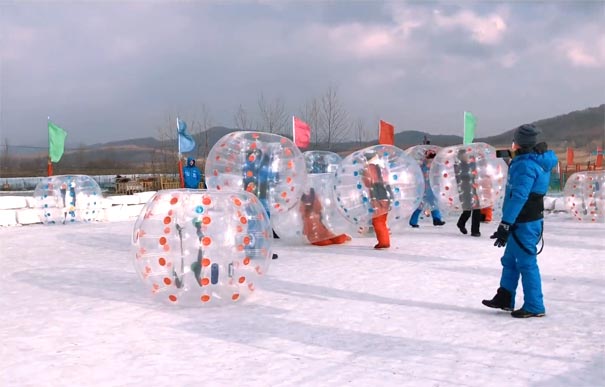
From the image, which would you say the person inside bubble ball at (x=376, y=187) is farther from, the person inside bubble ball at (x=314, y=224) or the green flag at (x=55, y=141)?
the green flag at (x=55, y=141)

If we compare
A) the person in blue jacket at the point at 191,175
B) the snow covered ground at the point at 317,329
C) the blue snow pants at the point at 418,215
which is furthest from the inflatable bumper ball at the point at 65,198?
the blue snow pants at the point at 418,215

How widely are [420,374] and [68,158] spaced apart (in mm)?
52194

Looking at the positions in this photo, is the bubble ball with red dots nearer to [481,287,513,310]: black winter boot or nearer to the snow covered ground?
the snow covered ground

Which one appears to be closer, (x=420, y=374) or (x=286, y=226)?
(x=420, y=374)

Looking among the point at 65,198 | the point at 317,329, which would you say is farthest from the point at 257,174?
the point at 65,198

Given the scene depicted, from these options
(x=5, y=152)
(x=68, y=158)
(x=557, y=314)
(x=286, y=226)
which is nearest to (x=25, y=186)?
(x=5, y=152)

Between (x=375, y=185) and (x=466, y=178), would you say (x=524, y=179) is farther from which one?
(x=466, y=178)

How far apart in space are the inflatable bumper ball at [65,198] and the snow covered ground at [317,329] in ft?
18.3

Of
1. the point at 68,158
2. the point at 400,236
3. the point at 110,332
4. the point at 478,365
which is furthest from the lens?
the point at 68,158

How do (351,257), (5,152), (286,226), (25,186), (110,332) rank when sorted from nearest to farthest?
1. (110,332)
2. (351,257)
3. (286,226)
4. (25,186)
5. (5,152)

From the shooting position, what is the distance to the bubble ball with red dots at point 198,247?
5309mm

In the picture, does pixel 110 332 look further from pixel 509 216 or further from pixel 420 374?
pixel 509 216

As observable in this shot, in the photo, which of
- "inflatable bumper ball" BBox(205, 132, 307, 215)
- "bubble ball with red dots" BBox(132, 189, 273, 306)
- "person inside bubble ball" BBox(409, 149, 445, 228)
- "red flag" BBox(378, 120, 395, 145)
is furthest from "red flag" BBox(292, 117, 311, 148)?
"bubble ball with red dots" BBox(132, 189, 273, 306)

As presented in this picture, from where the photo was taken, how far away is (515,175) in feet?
16.2
